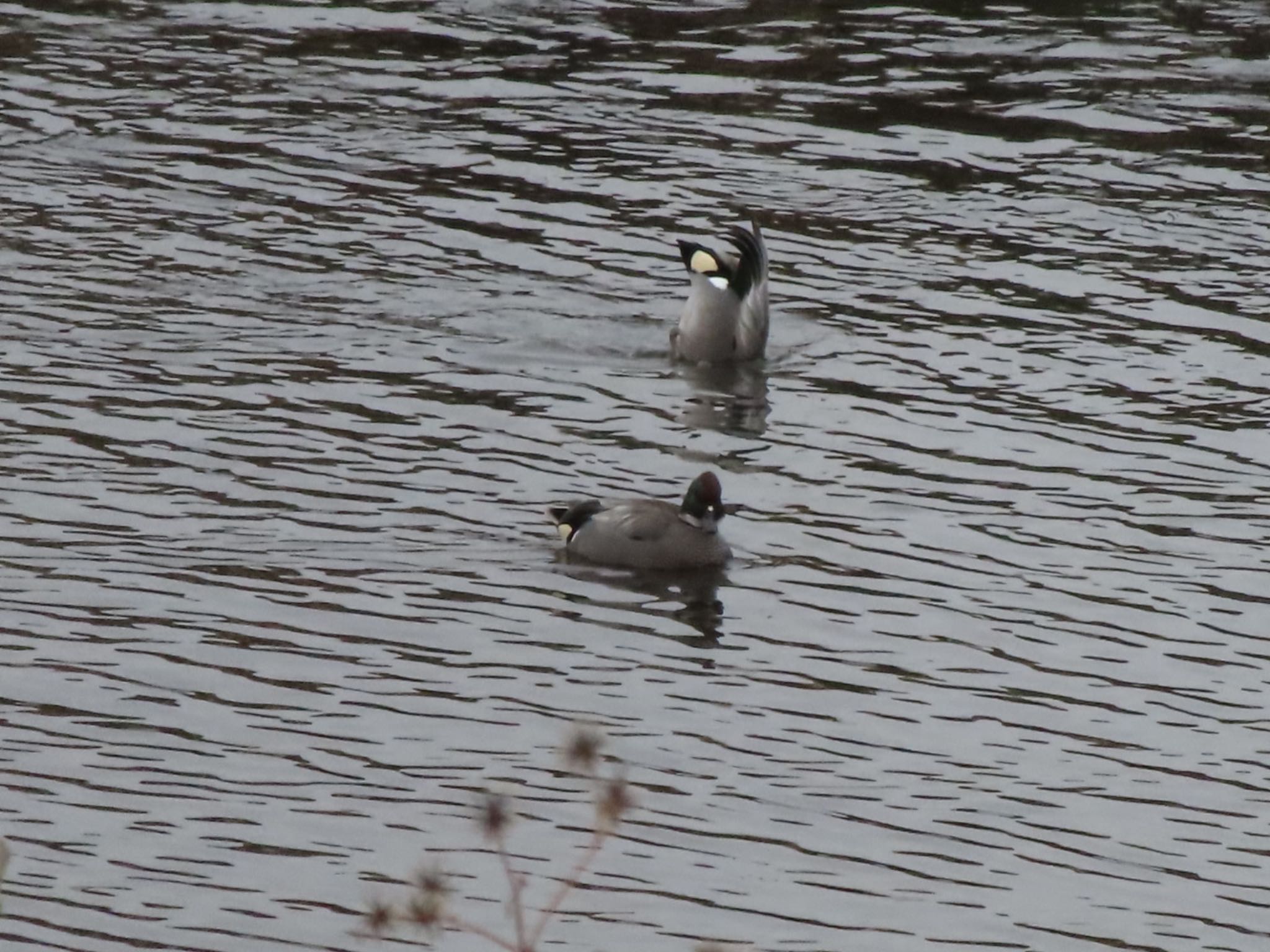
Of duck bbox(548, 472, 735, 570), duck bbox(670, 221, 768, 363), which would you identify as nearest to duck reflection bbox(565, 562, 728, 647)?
duck bbox(548, 472, 735, 570)

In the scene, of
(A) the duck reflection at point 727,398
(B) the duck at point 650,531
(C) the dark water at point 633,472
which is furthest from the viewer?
(A) the duck reflection at point 727,398

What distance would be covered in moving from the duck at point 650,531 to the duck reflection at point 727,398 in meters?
2.86

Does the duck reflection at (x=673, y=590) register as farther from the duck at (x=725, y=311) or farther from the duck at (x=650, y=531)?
the duck at (x=725, y=311)

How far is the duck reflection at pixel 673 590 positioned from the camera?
47.4 ft

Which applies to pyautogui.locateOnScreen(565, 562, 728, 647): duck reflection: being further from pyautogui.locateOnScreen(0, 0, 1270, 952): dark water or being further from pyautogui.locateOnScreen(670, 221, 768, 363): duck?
Result: pyautogui.locateOnScreen(670, 221, 768, 363): duck

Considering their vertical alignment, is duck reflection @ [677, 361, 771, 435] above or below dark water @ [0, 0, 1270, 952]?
below

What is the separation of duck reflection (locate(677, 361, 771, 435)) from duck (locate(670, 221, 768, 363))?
0.36ft

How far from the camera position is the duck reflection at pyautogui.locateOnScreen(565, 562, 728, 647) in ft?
47.4

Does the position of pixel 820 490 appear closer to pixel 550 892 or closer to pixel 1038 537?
pixel 1038 537

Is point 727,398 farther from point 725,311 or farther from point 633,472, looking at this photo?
point 633,472

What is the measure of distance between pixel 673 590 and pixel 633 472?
1.99 m

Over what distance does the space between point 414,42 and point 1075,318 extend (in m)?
10.5

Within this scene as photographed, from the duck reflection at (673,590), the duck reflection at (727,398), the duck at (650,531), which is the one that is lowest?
the duck reflection at (727,398)

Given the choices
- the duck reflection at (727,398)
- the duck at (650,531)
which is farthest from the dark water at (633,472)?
the duck at (650,531)
